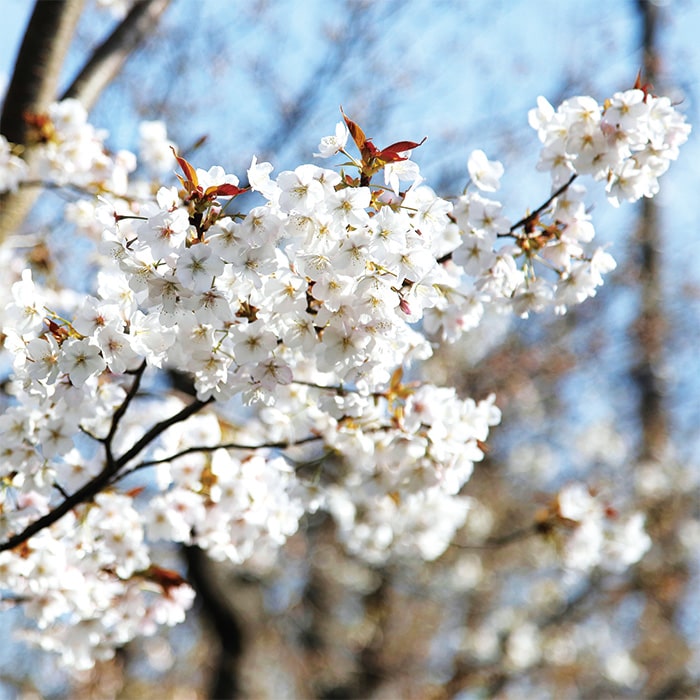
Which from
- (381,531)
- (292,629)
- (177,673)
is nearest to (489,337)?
(292,629)

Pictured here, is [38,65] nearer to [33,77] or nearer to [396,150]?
[33,77]

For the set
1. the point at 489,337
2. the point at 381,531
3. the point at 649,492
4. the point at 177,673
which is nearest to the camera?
the point at 381,531

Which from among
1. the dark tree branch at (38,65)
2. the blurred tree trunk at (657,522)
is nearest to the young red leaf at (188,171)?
the dark tree branch at (38,65)

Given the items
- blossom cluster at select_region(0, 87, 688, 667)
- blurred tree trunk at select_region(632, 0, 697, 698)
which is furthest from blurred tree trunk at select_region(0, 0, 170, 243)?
blurred tree trunk at select_region(632, 0, 697, 698)

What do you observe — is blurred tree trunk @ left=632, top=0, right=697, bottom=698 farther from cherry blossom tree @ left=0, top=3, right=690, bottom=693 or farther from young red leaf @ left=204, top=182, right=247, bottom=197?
young red leaf @ left=204, top=182, right=247, bottom=197

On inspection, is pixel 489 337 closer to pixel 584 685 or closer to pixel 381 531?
pixel 584 685

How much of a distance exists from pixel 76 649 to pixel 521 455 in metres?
6.26

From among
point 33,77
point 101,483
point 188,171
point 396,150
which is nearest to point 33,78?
point 33,77

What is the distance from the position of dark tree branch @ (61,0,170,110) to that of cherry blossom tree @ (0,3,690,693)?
0.52m

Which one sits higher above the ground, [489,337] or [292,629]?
[489,337]

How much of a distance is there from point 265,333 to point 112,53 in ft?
8.04

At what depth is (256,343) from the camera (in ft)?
4.92

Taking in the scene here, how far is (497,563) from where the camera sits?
7.95m

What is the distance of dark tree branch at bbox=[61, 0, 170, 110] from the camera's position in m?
3.31
